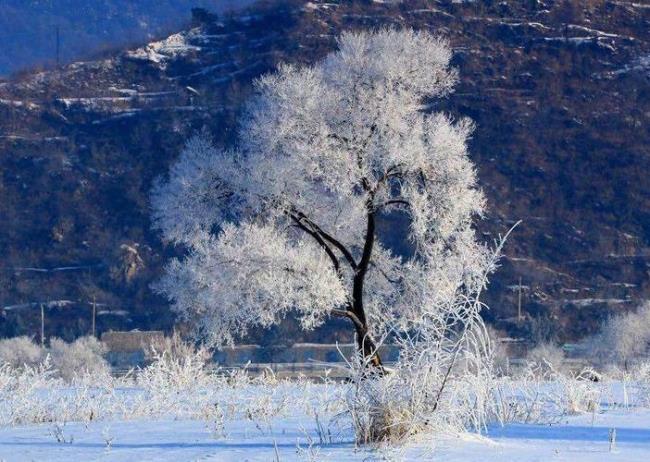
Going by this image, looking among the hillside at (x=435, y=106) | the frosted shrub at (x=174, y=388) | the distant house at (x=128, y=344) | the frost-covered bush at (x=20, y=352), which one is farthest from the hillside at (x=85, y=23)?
the frosted shrub at (x=174, y=388)

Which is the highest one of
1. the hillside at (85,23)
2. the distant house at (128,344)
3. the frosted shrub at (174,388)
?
the hillside at (85,23)

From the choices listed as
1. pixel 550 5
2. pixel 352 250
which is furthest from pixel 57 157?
pixel 352 250

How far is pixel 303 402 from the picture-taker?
11031 mm

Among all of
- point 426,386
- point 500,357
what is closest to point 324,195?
point 426,386

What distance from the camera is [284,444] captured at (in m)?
7.64

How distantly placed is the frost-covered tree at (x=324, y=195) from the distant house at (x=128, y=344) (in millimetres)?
32370

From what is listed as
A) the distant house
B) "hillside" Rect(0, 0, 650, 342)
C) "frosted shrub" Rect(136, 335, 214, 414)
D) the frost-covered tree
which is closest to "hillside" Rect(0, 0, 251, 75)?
"hillside" Rect(0, 0, 650, 342)

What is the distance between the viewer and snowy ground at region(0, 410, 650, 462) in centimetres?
689

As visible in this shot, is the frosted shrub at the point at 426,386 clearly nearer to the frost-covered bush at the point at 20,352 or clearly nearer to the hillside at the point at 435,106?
the frost-covered bush at the point at 20,352

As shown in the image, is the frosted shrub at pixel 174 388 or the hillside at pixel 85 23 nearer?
the frosted shrub at pixel 174 388

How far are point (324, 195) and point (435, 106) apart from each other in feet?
191

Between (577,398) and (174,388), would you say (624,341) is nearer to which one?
(174,388)

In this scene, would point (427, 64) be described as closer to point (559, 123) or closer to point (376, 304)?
point (376, 304)

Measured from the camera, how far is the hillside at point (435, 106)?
205ft
